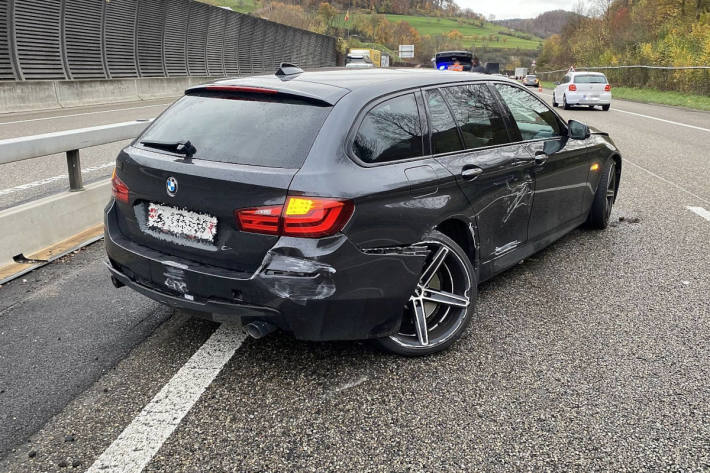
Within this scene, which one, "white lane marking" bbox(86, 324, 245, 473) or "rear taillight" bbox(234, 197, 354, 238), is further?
"rear taillight" bbox(234, 197, 354, 238)

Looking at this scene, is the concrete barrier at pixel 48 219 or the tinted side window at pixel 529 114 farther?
the concrete barrier at pixel 48 219

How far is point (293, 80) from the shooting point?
141 inches

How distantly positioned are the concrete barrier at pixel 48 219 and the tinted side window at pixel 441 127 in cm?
324

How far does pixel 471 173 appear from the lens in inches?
147

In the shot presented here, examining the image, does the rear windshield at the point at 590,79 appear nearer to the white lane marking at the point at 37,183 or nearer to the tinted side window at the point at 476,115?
the white lane marking at the point at 37,183

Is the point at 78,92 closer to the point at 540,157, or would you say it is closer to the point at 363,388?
the point at 540,157

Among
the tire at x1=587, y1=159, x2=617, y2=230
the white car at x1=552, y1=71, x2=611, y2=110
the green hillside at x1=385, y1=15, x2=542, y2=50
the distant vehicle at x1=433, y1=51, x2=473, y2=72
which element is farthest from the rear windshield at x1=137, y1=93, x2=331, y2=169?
the green hillside at x1=385, y1=15, x2=542, y2=50

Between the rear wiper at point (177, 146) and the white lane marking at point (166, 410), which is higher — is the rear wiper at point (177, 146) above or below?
above

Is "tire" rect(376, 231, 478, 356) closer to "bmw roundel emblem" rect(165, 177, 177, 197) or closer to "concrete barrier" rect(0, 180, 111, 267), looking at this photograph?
Result: "bmw roundel emblem" rect(165, 177, 177, 197)

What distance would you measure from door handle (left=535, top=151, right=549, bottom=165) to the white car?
21830 millimetres

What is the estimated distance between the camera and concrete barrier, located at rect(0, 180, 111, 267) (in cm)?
472

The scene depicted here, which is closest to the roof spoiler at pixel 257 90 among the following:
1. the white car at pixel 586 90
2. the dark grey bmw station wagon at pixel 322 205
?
the dark grey bmw station wagon at pixel 322 205

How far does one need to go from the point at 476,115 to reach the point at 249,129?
5.21 ft

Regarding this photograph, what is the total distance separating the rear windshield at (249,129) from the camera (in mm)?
3098
